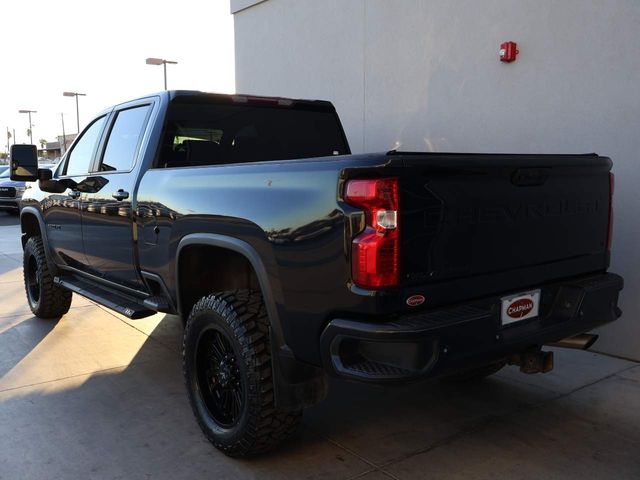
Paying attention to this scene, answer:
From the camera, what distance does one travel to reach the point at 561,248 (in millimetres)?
3016

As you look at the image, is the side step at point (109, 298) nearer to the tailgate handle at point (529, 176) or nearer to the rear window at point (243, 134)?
the rear window at point (243, 134)

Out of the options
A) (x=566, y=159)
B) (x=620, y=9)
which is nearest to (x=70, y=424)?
(x=566, y=159)

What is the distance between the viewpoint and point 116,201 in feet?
13.5

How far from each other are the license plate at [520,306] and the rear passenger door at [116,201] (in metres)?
2.40

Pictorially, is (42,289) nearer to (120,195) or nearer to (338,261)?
(120,195)

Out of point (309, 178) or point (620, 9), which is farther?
point (620, 9)

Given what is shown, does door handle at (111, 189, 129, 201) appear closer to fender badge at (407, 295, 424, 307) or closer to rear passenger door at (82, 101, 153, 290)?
rear passenger door at (82, 101, 153, 290)

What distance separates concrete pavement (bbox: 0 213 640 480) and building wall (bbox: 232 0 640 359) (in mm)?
1142

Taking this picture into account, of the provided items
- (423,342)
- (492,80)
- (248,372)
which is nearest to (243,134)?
(248,372)

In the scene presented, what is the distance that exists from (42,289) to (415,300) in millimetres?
4391

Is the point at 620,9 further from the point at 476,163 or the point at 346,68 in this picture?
the point at 346,68

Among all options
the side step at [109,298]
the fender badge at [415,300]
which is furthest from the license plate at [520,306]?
the side step at [109,298]

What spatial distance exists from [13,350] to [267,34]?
→ 18.2 feet

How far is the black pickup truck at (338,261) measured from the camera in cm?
237
